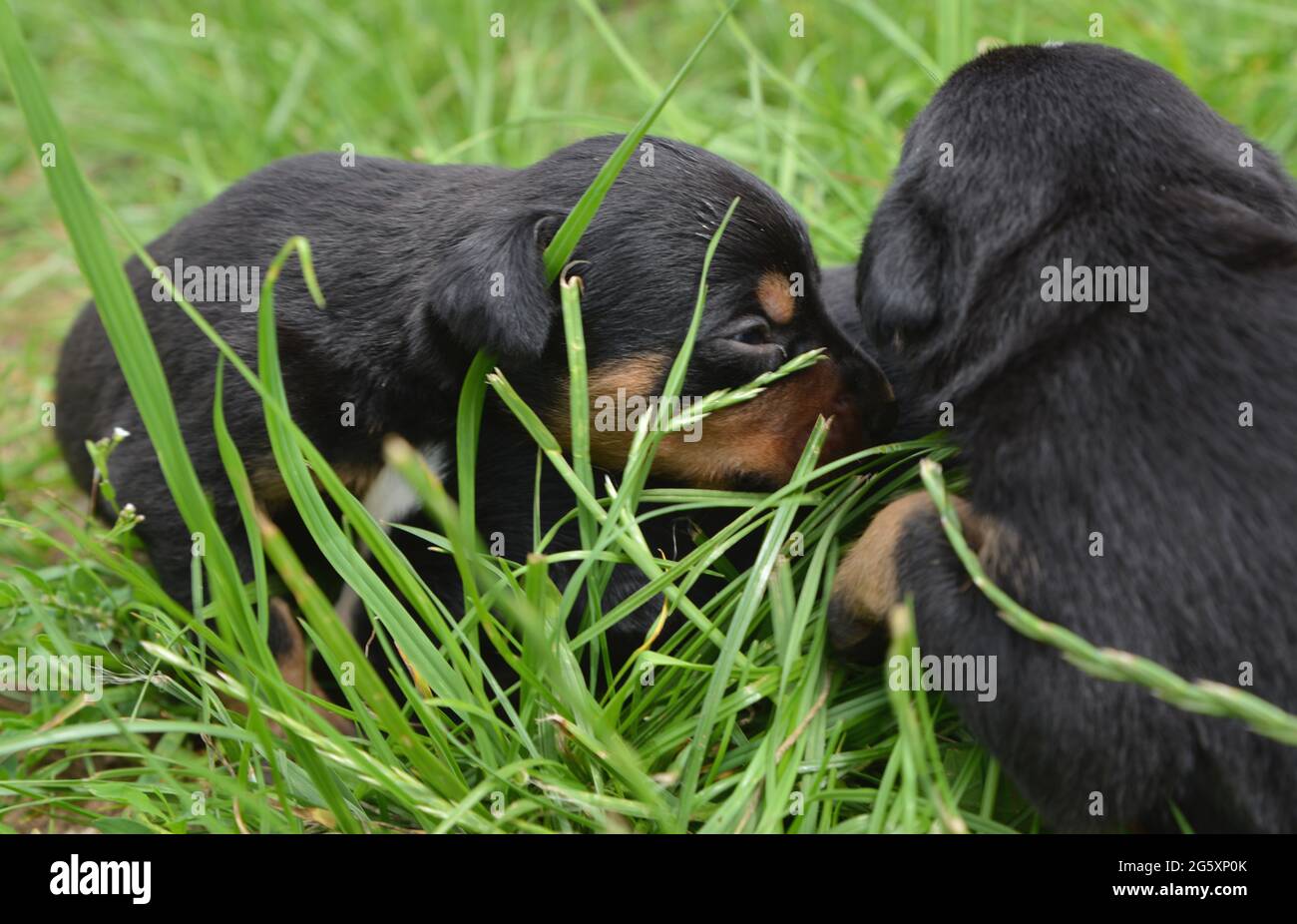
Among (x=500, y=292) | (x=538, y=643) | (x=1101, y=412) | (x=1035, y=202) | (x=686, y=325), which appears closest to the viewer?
(x=538, y=643)

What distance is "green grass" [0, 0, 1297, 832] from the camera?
2.54 metres

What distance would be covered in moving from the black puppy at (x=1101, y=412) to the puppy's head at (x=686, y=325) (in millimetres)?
362

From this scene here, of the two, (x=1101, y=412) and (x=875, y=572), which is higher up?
(x=1101, y=412)

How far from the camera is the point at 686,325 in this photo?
3.24m

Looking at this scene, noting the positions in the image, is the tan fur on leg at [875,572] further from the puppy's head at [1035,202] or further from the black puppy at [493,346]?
the black puppy at [493,346]

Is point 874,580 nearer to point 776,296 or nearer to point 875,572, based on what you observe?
point 875,572

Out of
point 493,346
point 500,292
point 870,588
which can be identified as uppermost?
point 500,292

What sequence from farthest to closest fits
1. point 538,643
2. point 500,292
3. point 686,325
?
point 686,325
point 500,292
point 538,643

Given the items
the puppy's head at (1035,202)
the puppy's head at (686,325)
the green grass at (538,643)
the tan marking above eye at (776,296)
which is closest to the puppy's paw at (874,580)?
the green grass at (538,643)

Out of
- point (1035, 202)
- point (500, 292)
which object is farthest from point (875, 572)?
point (500, 292)

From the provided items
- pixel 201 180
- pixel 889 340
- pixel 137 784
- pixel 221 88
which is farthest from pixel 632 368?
pixel 221 88

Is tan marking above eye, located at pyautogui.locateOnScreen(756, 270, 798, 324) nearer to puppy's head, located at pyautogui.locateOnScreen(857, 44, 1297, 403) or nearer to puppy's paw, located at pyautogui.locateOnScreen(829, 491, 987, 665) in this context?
puppy's head, located at pyautogui.locateOnScreen(857, 44, 1297, 403)

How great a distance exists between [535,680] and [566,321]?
763 mm

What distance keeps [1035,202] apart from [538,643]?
1.41 m
